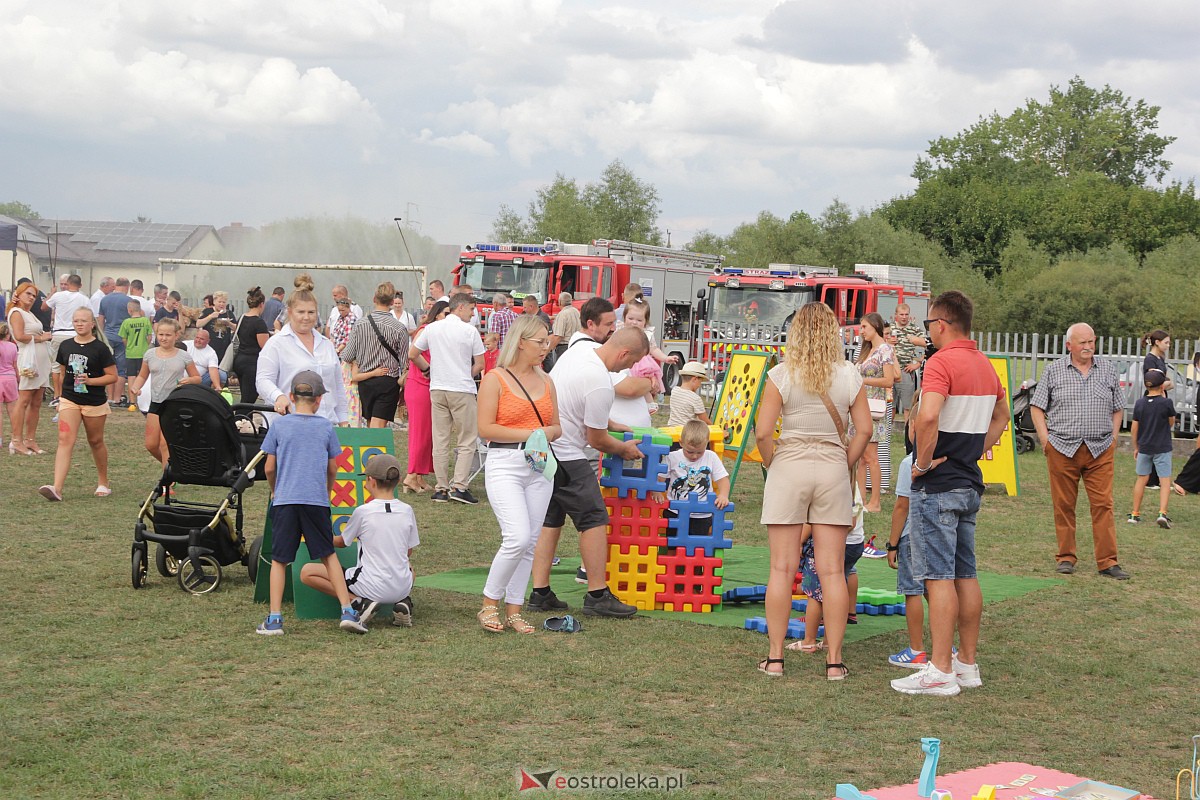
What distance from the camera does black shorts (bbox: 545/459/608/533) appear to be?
7598 millimetres

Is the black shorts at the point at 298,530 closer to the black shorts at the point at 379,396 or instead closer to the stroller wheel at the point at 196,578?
the stroller wheel at the point at 196,578

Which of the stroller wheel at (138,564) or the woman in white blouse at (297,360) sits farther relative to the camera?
the woman in white blouse at (297,360)

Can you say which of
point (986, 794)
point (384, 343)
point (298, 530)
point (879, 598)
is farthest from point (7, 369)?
point (986, 794)

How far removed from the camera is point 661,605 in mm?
8164

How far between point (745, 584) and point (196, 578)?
148 inches

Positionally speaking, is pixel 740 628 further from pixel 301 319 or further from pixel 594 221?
pixel 594 221

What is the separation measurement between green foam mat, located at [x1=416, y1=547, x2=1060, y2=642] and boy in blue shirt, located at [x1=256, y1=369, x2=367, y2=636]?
1.41 m

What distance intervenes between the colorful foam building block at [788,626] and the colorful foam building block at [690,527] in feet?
1.79

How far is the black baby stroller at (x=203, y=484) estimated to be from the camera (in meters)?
8.03

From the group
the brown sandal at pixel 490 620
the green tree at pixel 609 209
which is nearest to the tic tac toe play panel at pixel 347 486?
the brown sandal at pixel 490 620

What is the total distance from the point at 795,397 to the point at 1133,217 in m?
62.4

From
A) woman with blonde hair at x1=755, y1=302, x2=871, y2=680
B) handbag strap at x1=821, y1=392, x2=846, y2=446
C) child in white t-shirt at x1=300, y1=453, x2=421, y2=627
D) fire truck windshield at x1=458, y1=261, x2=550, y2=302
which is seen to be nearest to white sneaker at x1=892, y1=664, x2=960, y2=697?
woman with blonde hair at x1=755, y1=302, x2=871, y2=680

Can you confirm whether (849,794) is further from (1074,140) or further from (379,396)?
(1074,140)

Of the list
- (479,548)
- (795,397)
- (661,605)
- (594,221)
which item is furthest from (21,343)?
(594,221)
